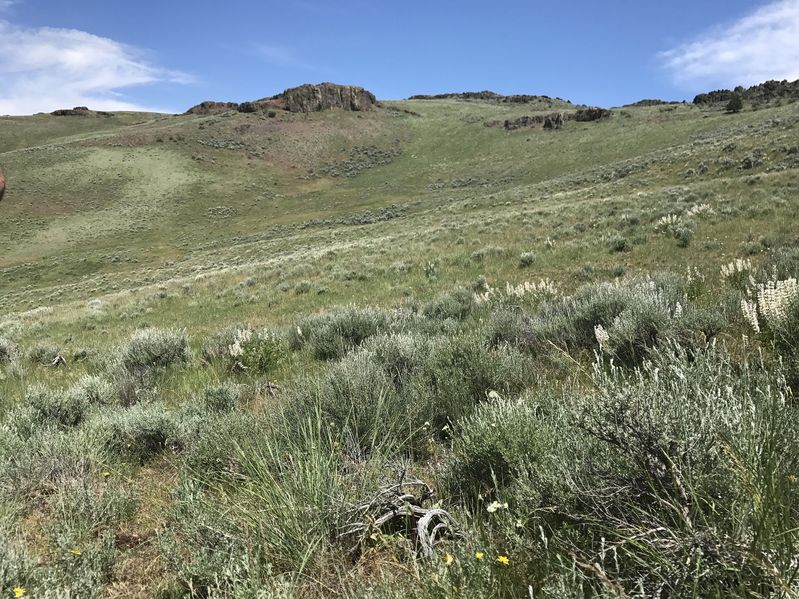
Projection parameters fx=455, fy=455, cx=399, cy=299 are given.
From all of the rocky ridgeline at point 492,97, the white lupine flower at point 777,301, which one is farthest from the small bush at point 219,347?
the rocky ridgeline at point 492,97

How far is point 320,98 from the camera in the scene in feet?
338

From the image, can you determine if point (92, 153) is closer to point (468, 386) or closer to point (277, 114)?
point (277, 114)

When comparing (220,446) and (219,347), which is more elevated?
(220,446)

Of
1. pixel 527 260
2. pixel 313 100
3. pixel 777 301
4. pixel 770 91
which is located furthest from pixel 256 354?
pixel 313 100

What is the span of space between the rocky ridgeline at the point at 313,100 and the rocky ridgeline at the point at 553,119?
3578 centimetres

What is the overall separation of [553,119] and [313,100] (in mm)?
52806

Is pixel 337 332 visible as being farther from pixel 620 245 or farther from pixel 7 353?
pixel 620 245

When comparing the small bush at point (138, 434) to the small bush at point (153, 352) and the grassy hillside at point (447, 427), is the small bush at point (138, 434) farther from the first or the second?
the small bush at point (153, 352)

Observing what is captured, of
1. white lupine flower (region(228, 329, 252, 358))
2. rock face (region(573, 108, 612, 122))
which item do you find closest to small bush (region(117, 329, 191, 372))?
white lupine flower (region(228, 329, 252, 358))

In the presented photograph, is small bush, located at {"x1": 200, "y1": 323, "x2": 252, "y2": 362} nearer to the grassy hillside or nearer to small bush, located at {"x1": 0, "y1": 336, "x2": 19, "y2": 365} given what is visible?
the grassy hillside

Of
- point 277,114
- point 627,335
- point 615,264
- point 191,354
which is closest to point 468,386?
point 627,335

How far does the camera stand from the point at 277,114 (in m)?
98.6

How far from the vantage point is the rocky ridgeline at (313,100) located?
101750 millimetres

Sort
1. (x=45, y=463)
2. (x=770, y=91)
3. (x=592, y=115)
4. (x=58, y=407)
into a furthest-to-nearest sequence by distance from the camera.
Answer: (x=592, y=115) → (x=770, y=91) → (x=58, y=407) → (x=45, y=463)
